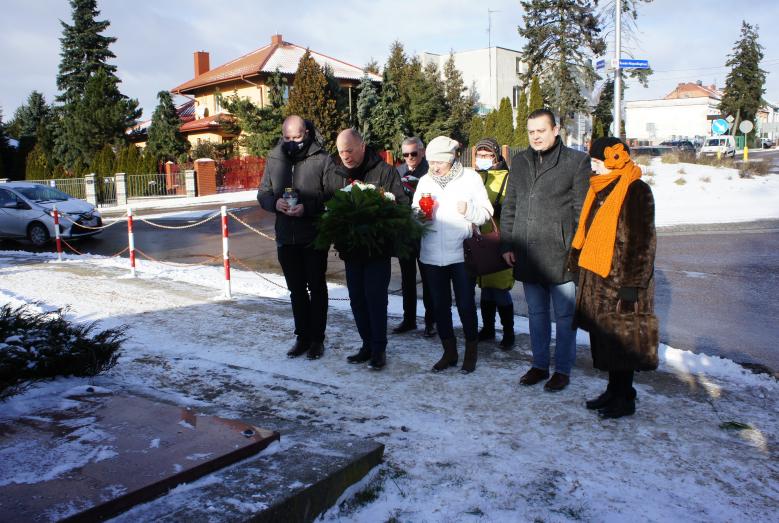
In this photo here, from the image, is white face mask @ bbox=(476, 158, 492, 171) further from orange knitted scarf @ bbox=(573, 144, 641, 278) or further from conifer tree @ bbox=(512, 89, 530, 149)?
conifer tree @ bbox=(512, 89, 530, 149)

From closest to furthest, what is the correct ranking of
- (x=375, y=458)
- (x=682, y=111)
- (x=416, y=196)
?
1. (x=375, y=458)
2. (x=416, y=196)
3. (x=682, y=111)

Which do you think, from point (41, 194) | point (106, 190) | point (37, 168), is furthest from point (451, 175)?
point (37, 168)

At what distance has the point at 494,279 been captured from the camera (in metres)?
5.84

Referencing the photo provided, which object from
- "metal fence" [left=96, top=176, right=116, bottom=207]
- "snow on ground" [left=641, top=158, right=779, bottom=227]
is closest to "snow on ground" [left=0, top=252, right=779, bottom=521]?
"snow on ground" [left=641, top=158, right=779, bottom=227]

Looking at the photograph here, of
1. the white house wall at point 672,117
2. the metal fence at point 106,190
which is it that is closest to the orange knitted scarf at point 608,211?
the metal fence at point 106,190

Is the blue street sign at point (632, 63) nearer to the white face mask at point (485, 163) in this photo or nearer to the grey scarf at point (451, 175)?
the white face mask at point (485, 163)

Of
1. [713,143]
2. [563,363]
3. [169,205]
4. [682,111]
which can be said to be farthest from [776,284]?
[682,111]

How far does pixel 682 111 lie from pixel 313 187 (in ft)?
322

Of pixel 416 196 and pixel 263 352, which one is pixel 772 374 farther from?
pixel 263 352

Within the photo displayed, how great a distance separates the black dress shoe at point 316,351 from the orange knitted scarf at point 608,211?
248 centimetres

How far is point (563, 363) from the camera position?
4738mm

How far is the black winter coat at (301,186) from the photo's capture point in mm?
5469

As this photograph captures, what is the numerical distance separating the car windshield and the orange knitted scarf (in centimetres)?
1583

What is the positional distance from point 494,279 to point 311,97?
1160 inches
